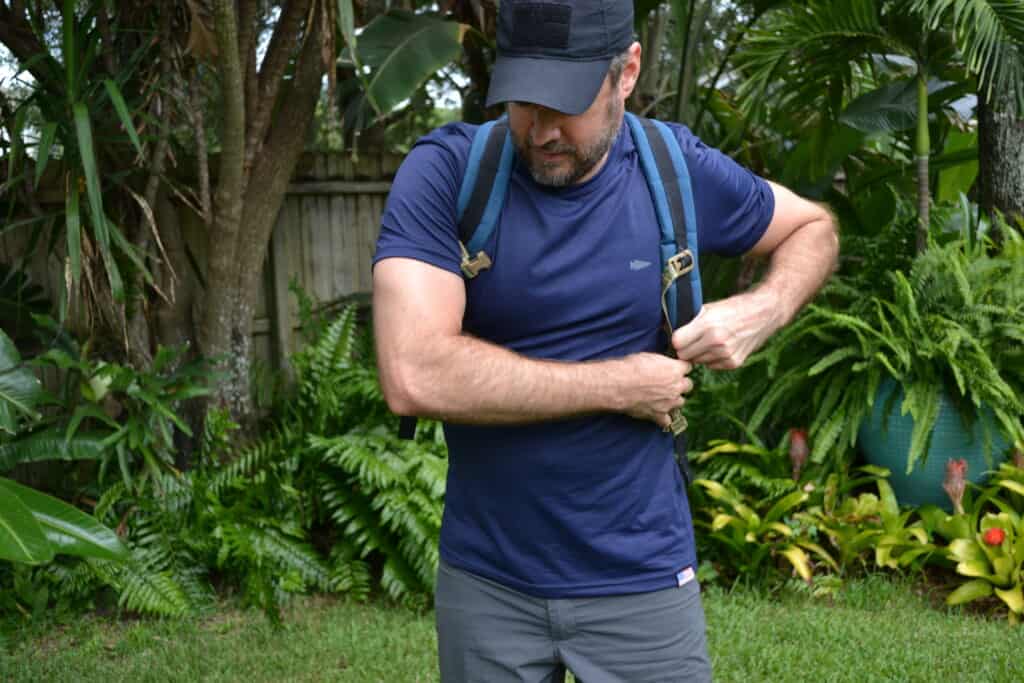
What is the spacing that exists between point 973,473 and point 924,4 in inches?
87.6

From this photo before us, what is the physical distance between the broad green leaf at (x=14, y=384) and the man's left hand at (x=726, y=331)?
3.36 meters

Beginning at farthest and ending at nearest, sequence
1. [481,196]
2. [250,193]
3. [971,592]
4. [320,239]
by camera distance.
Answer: [320,239] → [250,193] → [971,592] → [481,196]

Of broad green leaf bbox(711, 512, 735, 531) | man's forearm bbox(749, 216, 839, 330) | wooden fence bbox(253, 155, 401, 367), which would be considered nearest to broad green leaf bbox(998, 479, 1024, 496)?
broad green leaf bbox(711, 512, 735, 531)

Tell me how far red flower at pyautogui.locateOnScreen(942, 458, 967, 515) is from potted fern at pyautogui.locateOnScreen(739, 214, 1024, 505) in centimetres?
16

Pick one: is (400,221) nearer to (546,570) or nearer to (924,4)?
(546,570)

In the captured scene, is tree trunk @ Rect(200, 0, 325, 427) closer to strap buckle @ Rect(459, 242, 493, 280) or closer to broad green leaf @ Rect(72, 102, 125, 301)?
broad green leaf @ Rect(72, 102, 125, 301)

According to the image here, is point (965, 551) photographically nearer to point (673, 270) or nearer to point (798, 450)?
point (798, 450)

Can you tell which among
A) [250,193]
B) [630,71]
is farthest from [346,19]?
[630,71]

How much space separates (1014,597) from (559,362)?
3.57 meters

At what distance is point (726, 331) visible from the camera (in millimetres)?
2053

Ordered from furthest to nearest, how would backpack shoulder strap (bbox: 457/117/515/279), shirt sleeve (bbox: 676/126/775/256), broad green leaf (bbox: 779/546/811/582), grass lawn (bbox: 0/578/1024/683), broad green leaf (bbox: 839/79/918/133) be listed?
broad green leaf (bbox: 839/79/918/133), broad green leaf (bbox: 779/546/811/582), grass lawn (bbox: 0/578/1024/683), shirt sleeve (bbox: 676/126/775/256), backpack shoulder strap (bbox: 457/117/515/279)

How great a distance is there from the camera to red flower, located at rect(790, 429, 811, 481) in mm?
5406

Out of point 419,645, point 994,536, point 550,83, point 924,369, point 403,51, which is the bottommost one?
point 419,645

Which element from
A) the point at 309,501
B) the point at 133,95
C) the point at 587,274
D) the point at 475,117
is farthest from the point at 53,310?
the point at 587,274
